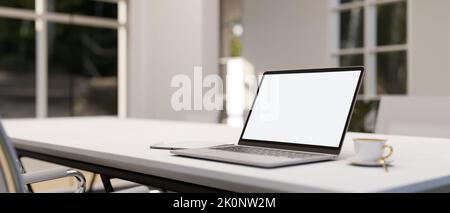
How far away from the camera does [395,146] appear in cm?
143

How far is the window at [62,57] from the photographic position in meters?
5.45

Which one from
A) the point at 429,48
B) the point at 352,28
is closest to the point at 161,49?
the point at 352,28

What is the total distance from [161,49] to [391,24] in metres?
2.58

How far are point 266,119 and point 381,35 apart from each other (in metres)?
3.76

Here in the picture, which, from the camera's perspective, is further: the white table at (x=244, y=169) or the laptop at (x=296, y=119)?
the laptop at (x=296, y=119)

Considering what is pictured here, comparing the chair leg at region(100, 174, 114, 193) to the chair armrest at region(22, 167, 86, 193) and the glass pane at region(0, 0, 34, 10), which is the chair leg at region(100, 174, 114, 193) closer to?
the chair armrest at region(22, 167, 86, 193)

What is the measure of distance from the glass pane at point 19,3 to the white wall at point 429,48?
3745 mm

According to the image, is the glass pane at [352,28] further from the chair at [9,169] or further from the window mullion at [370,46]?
the chair at [9,169]

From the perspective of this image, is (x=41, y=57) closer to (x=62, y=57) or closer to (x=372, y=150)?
(x=62, y=57)

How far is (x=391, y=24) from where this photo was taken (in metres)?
4.65

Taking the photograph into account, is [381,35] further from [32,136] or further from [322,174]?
[322,174]

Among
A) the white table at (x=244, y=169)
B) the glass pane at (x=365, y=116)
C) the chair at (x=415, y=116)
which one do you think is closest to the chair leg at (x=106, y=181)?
the white table at (x=244, y=169)

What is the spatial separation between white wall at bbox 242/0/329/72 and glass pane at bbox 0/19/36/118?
2.44m

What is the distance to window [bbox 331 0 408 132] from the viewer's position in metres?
4.58
